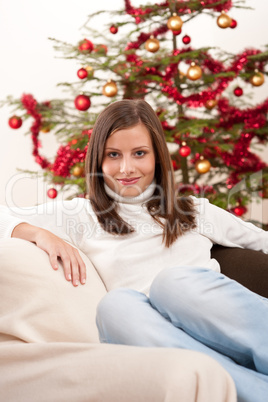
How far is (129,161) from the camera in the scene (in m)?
1.39

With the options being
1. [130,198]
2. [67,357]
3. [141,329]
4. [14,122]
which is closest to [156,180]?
[130,198]

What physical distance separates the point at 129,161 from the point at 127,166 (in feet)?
0.06

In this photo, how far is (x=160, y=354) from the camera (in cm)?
61

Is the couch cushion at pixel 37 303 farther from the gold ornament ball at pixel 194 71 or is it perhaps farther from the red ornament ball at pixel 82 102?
the gold ornament ball at pixel 194 71

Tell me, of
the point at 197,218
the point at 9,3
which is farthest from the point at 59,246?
the point at 9,3

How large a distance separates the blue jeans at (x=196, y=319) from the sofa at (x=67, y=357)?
0.09 meters

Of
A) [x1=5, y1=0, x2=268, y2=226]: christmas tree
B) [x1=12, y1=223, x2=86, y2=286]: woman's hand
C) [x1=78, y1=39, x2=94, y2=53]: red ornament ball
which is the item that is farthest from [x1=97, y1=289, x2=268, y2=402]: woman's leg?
[x1=78, y1=39, x2=94, y2=53]: red ornament ball

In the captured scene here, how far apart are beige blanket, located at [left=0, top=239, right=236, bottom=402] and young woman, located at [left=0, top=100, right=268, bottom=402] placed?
0.40ft

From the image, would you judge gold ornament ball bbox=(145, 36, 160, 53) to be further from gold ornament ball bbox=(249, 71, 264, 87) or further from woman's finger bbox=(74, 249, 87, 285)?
woman's finger bbox=(74, 249, 87, 285)

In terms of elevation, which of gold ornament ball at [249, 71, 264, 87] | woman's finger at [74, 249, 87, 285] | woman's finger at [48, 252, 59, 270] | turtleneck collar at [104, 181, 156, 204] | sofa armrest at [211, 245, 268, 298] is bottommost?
sofa armrest at [211, 245, 268, 298]

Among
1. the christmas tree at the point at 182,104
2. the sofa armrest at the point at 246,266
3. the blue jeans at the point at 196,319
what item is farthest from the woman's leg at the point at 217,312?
the christmas tree at the point at 182,104

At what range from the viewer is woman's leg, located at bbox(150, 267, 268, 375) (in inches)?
31.4

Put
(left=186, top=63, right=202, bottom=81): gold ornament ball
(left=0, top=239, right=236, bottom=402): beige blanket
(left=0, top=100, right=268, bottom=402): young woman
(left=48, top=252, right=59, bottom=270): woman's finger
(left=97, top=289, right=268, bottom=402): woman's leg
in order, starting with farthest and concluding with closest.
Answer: (left=186, top=63, right=202, bottom=81): gold ornament ball, (left=48, top=252, right=59, bottom=270): woman's finger, (left=0, top=100, right=268, bottom=402): young woman, (left=97, top=289, right=268, bottom=402): woman's leg, (left=0, top=239, right=236, bottom=402): beige blanket

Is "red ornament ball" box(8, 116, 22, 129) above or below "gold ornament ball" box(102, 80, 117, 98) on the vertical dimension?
below
